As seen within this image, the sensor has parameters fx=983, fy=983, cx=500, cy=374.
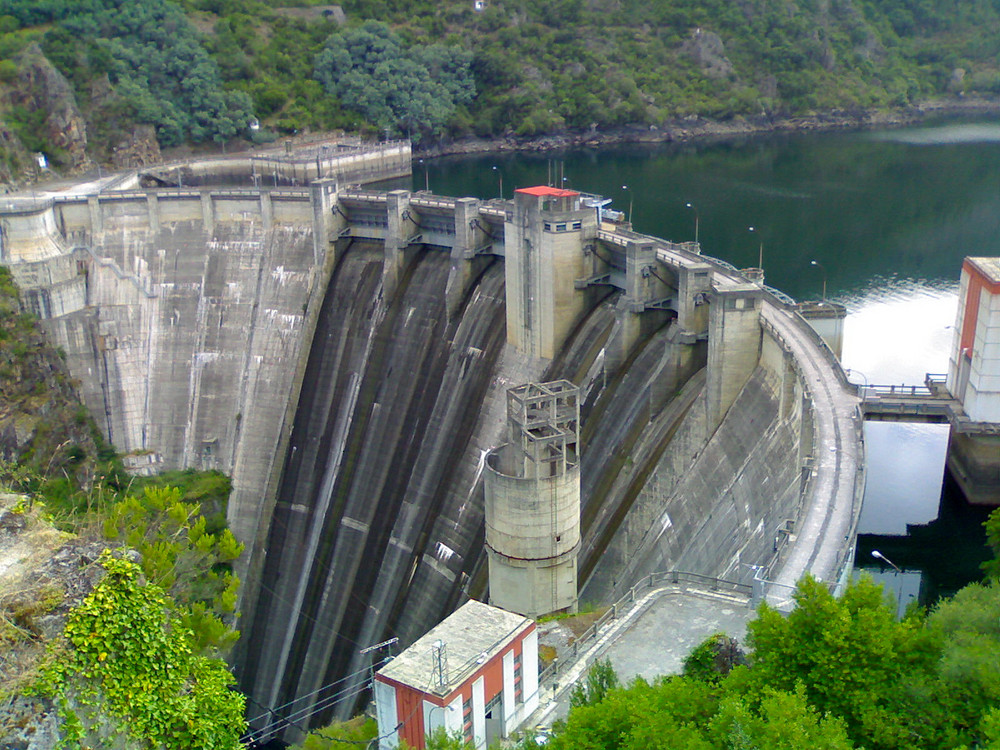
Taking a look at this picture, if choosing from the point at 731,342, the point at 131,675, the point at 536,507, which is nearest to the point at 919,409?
the point at 731,342

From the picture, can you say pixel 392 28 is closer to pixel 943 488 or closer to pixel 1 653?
pixel 943 488

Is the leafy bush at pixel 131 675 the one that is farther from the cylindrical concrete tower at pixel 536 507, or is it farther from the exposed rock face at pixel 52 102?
the exposed rock face at pixel 52 102

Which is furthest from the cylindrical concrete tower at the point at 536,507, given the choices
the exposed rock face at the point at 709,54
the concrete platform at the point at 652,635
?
the exposed rock face at the point at 709,54

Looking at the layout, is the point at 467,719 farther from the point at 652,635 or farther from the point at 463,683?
the point at 652,635

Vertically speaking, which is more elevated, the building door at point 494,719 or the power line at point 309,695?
the building door at point 494,719

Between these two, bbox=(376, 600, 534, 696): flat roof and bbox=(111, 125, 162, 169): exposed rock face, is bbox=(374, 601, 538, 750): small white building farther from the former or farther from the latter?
bbox=(111, 125, 162, 169): exposed rock face

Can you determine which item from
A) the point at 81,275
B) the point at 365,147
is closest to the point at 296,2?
the point at 365,147

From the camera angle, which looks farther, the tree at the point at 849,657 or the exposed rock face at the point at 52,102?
the exposed rock face at the point at 52,102
